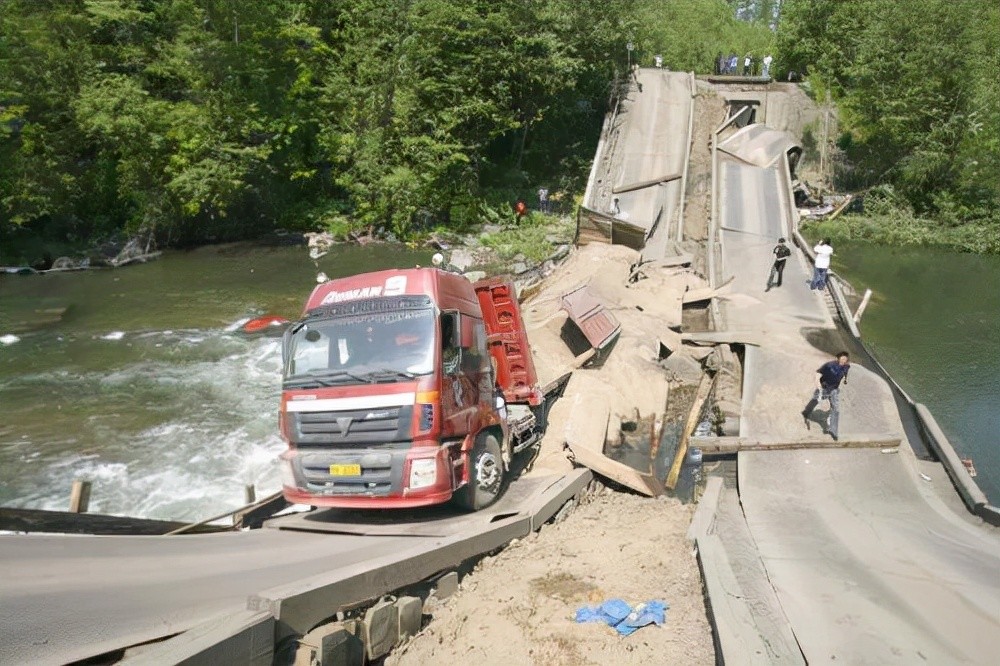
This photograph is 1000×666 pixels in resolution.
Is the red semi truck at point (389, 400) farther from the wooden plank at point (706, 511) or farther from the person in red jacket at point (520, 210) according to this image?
the person in red jacket at point (520, 210)

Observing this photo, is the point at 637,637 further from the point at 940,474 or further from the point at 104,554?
the point at 940,474

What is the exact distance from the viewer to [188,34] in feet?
99.0

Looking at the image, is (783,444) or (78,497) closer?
(78,497)

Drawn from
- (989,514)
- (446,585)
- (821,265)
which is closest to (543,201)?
(821,265)

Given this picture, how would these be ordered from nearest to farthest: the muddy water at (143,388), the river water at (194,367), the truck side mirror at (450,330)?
the truck side mirror at (450,330)
the muddy water at (143,388)
the river water at (194,367)

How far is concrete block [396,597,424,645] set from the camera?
627 cm

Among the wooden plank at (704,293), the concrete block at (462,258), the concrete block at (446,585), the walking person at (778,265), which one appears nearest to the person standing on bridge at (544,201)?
the concrete block at (462,258)

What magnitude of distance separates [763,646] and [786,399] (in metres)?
8.76

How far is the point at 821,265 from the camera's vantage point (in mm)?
19031

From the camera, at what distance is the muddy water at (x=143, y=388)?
1273cm

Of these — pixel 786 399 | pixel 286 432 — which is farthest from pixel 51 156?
pixel 786 399

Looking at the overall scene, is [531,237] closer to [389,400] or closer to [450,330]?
[450,330]

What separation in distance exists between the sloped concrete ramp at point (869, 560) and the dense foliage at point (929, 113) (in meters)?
28.6

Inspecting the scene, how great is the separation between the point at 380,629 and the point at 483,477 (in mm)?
3252
